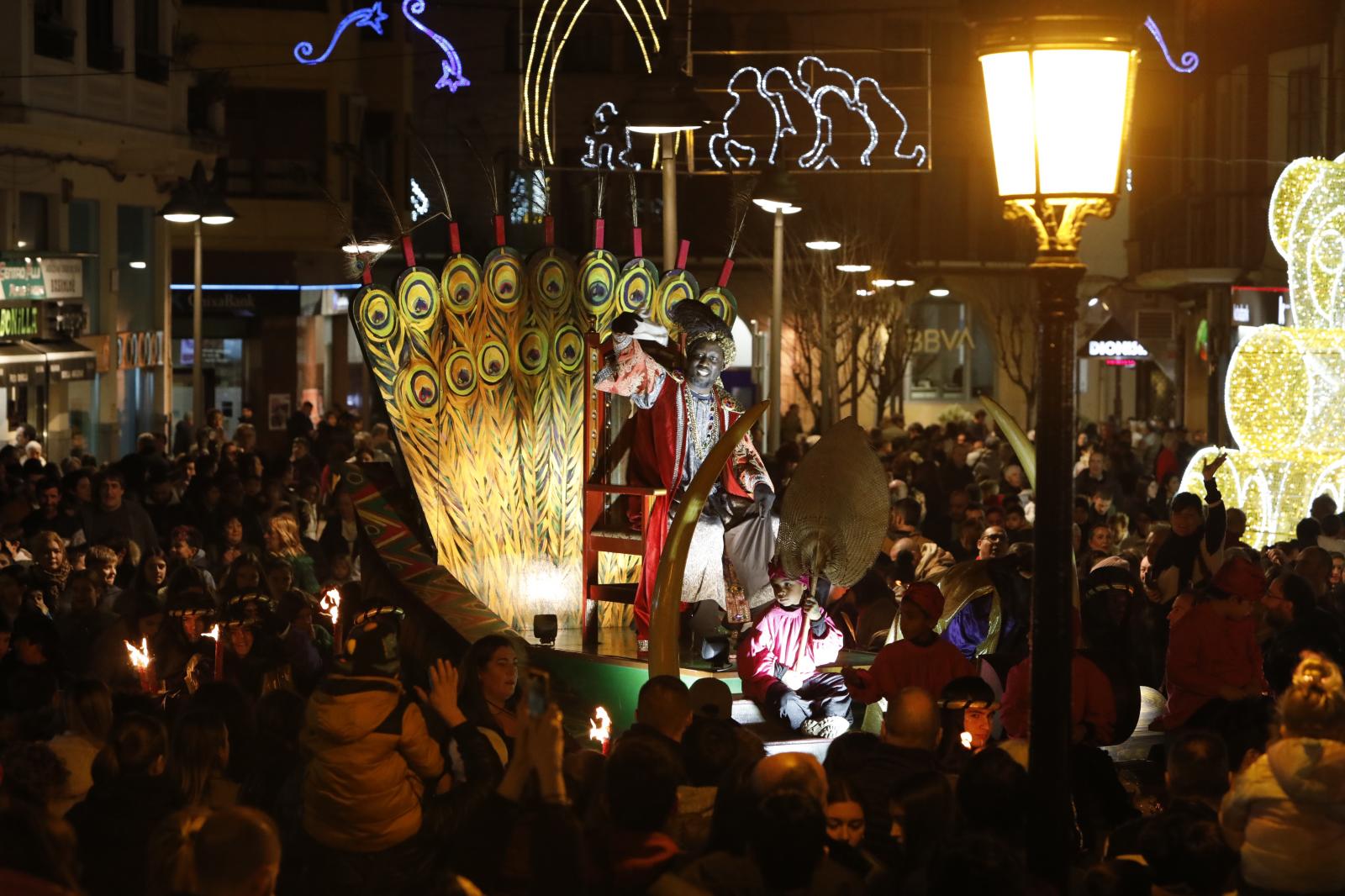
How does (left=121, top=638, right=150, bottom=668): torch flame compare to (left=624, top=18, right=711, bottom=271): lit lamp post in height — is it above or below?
below

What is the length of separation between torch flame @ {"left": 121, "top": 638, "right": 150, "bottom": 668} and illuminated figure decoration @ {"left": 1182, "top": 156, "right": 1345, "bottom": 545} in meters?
9.75

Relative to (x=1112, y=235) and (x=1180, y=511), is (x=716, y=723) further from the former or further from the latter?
(x=1112, y=235)

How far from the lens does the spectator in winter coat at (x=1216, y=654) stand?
980 cm

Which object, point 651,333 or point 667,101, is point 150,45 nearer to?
point 667,101

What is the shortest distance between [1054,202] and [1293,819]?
193cm

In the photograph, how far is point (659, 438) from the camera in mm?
11836

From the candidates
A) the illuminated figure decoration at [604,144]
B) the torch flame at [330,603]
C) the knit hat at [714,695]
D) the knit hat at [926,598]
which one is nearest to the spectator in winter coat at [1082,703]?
the knit hat at [926,598]

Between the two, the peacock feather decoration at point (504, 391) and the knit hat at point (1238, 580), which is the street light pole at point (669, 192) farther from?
the knit hat at point (1238, 580)

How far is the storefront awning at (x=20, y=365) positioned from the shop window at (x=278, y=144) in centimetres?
1515

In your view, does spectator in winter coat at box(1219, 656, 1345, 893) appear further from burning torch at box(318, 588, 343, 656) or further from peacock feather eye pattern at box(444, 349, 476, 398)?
peacock feather eye pattern at box(444, 349, 476, 398)

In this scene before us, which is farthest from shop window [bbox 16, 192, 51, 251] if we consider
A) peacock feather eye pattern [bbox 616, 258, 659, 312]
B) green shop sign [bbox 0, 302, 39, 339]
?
peacock feather eye pattern [bbox 616, 258, 659, 312]

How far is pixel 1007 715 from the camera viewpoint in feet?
27.5

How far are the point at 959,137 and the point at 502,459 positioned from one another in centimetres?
3262

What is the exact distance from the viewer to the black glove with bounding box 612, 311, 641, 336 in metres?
11.8
